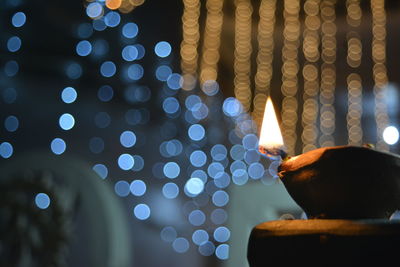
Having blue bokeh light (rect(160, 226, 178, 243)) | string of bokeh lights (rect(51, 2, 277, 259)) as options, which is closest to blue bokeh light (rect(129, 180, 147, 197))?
string of bokeh lights (rect(51, 2, 277, 259))

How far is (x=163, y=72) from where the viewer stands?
8.54ft

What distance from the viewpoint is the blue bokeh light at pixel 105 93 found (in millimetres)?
2732

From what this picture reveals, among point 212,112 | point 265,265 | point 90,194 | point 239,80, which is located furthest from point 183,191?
point 265,265

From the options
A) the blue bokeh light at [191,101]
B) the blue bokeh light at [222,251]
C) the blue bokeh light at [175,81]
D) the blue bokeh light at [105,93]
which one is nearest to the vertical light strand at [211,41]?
the blue bokeh light at [175,81]

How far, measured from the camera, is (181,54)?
2.42 m

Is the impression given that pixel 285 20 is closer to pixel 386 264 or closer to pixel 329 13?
pixel 329 13

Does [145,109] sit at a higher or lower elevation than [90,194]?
higher

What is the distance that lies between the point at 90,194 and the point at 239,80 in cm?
112

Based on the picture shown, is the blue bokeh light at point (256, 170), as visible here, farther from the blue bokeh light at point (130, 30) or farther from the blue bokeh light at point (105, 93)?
the blue bokeh light at point (130, 30)

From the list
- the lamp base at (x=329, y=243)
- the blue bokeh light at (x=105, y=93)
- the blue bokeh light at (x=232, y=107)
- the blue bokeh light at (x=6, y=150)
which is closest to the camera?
the lamp base at (x=329, y=243)

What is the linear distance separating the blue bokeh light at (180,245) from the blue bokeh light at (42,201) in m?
1.09

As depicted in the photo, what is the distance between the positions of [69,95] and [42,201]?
890 millimetres

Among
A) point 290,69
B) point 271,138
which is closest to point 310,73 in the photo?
point 290,69

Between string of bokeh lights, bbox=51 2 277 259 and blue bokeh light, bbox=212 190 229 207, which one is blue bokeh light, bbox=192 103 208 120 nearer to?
string of bokeh lights, bbox=51 2 277 259
